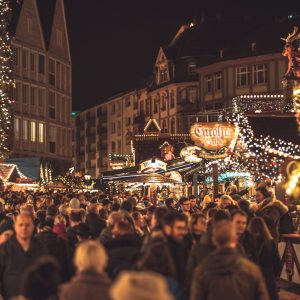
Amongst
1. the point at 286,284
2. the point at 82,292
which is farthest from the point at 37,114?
the point at 82,292

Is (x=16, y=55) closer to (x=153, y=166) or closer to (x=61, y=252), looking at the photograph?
(x=153, y=166)

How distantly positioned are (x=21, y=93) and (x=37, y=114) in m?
2.71

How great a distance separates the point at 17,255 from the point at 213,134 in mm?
16700

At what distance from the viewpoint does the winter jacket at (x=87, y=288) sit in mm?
5902

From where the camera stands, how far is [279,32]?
67625mm

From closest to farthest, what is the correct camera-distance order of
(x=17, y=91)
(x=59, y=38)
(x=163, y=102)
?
(x=17, y=91)
(x=59, y=38)
(x=163, y=102)

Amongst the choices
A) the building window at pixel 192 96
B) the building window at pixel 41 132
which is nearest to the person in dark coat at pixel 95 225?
the building window at pixel 41 132

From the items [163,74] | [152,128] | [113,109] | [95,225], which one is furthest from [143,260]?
[113,109]

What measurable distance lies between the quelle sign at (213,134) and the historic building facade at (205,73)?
3021cm

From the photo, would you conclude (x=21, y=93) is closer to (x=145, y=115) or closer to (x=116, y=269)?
(x=145, y=115)

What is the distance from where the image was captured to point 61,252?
9875 millimetres

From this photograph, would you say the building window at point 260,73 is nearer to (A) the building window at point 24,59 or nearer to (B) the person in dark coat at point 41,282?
(A) the building window at point 24,59

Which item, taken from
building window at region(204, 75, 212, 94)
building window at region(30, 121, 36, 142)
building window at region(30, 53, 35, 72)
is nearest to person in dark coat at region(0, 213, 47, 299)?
building window at region(30, 121, 36, 142)

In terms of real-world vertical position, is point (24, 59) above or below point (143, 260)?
above
